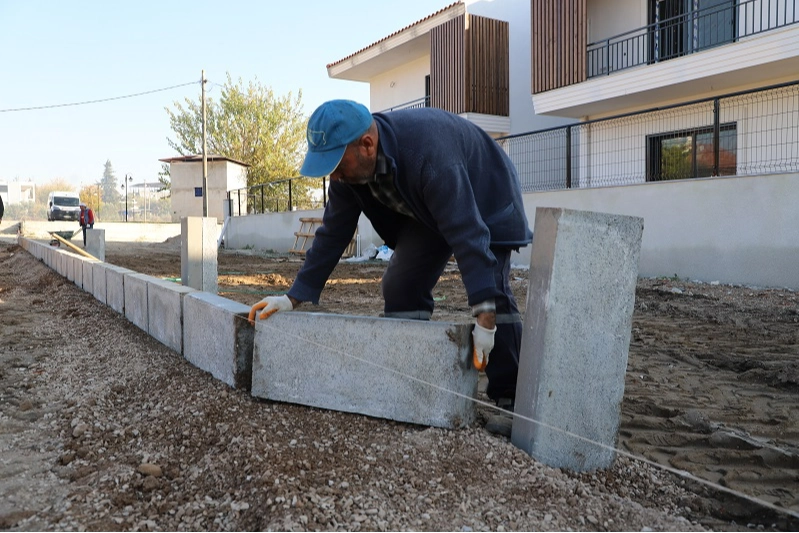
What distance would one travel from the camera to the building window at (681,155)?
12059 mm

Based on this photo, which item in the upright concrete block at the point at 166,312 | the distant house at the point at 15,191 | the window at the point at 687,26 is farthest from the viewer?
the distant house at the point at 15,191

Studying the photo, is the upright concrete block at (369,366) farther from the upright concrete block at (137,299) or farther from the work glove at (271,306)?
the upright concrete block at (137,299)

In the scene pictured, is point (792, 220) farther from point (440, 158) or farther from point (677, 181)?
point (440, 158)

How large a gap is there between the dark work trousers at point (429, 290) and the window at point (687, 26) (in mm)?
11261

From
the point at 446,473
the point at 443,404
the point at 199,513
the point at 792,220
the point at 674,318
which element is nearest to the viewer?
the point at 199,513

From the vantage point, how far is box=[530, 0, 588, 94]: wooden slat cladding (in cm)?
1441

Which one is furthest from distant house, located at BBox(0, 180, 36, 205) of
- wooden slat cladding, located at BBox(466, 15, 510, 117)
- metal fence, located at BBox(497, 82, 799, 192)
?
metal fence, located at BBox(497, 82, 799, 192)

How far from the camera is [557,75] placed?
584 inches

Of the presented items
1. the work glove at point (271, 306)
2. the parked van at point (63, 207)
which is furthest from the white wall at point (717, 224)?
the parked van at point (63, 207)

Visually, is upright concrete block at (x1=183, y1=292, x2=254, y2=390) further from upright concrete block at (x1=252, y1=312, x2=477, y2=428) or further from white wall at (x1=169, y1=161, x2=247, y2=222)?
white wall at (x1=169, y1=161, x2=247, y2=222)

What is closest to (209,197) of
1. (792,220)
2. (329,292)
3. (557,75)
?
(557,75)

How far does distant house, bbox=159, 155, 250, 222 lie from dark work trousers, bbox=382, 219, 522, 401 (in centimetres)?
2900

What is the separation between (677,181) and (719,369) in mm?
6556

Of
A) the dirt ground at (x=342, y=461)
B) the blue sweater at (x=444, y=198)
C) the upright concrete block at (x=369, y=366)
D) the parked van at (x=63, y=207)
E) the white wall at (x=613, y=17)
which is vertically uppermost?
the white wall at (x=613, y=17)
